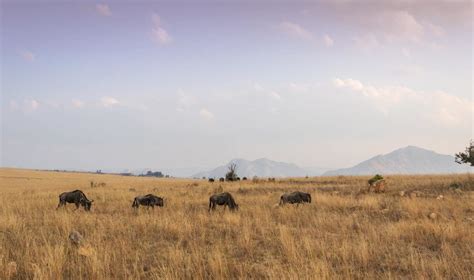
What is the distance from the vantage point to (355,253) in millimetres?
7367

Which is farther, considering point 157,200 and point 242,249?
point 157,200

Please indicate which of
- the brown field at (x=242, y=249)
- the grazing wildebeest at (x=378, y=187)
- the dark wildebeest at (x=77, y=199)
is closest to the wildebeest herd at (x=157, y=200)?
the dark wildebeest at (x=77, y=199)

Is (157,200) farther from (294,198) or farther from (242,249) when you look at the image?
(242,249)

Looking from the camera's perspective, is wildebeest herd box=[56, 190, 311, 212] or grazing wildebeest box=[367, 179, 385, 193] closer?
wildebeest herd box=[56, 190, 311, 212]

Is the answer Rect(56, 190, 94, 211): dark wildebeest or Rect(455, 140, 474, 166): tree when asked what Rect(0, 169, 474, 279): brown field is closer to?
Rect(56, 190, 94, 211): dark wildebeest

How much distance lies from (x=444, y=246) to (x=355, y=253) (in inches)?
90.4

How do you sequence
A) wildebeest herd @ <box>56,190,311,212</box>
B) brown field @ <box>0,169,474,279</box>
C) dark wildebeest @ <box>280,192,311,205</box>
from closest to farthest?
brown field @ <box>0,169,474,279</box> → wildebeest herd @ <box>56,190,311,212</box> → dark wildebeest @ <box>280,192,311,205</box>

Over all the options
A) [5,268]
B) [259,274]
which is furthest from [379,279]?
[5,268]

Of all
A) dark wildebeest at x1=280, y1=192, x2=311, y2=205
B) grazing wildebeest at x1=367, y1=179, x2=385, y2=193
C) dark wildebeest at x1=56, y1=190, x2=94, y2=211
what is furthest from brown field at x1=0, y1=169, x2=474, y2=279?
grazing wildebeest at x1=367, y1=179, x2=385, y2=193

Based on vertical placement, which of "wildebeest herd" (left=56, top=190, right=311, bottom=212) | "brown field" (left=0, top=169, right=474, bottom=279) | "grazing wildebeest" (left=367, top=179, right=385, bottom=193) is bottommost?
"brown field" (left=0, top=169, right=474, bottom=279)

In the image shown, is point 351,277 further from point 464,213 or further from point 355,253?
point 464,213

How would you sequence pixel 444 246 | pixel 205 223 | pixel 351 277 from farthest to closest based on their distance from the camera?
pixel 205 223 < pixel 444 246 < pixel 351 277

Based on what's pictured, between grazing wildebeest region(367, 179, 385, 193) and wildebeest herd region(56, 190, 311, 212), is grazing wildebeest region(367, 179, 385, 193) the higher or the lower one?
the higher one

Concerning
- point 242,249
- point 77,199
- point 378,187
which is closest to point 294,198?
point 378,187
